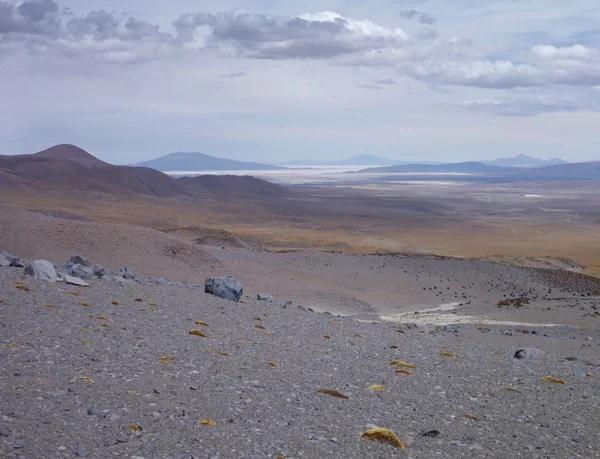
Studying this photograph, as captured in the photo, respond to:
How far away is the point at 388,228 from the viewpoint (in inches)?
3172

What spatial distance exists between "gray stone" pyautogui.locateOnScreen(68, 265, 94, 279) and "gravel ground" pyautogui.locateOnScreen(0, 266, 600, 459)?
1.24m

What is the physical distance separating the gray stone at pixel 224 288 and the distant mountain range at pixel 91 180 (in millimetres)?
77340

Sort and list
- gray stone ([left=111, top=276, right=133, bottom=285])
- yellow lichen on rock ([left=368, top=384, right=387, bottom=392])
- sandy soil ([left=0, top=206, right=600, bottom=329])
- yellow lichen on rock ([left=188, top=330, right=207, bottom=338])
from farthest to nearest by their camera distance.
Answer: sandy soil ([left=0, top=206, right=600, bottom=329]) < gray stone ([left=111, top=276, right=133, bottom=285]) < yellow lichen on rock ([left=188, top=330, right=207, bottom=338]) < yellow lichen on rock ([left=368, top=384, right=387, bottom=392])

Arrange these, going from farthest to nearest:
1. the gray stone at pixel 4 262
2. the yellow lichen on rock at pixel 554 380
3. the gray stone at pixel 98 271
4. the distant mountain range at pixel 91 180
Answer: the distant mountain range at pixel 91 180
the gray stone at pixel 98 271
the gray stone at pixel 4 262
the yellow lichen on rock at pixel 554 380

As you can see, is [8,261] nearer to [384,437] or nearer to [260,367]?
[260,367]

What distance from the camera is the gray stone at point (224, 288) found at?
49.7 feet

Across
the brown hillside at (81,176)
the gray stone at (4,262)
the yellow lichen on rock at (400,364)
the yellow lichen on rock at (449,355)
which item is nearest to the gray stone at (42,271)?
the gray stone at (4,262)

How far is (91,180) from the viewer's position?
10288 cm

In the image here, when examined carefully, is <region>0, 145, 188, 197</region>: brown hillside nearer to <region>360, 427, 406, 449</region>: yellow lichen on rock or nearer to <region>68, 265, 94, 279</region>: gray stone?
<region>68, 265, 94, 279</region>: gray stone

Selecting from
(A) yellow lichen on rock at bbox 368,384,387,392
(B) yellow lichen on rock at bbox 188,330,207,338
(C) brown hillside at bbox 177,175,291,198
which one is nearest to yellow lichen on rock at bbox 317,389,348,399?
(A) yellow lichen on rock at bbox 368,384,387,392

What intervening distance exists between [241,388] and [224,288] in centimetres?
754

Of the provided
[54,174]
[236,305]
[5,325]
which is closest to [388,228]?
[54,174]

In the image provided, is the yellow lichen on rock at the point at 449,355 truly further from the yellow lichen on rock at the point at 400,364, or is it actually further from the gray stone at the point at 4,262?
the gray stone at the point at 4,262

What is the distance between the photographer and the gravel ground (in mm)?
5969
